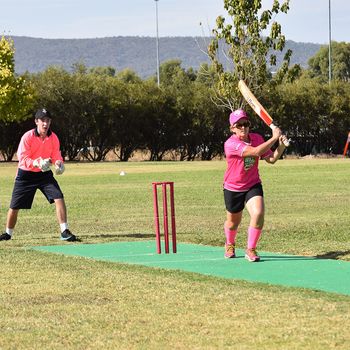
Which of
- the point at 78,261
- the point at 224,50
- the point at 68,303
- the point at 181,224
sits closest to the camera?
the point at 68,303

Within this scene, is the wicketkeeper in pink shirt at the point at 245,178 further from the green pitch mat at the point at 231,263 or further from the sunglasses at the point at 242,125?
the green pitch mat at the point at 231,263

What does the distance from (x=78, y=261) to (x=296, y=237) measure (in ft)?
13.0

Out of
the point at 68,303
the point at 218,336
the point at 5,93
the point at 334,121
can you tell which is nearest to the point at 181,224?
the point at 68,303

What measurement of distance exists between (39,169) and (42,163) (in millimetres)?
492

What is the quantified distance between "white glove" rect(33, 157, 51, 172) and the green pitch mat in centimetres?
110

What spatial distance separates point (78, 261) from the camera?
521 inches

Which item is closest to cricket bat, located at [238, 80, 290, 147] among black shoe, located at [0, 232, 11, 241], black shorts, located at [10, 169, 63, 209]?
black shorts, located at [10, 169, 63, 209]

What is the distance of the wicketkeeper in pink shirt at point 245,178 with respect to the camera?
12.9 meters

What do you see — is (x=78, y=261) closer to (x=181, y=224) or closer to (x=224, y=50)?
(x=181, y=224)

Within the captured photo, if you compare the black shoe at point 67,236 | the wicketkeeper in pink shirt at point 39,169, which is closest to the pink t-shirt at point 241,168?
the wicketkeeper in pink shirt at point 39,169

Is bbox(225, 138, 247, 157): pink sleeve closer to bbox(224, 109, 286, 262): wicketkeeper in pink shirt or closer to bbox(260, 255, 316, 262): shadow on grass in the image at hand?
bbox(224, 109, 286, 262): wicketkeeper in pink shirt

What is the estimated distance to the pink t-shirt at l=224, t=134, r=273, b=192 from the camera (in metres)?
13.1

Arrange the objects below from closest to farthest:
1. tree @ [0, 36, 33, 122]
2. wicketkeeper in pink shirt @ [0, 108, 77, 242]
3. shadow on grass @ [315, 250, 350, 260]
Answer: shadow on grass @ [315, 250, 350, 260], wicketkeeper in pink shirt @ [0, 108, 77, 242], tree @ [0, 36, 33, 122]

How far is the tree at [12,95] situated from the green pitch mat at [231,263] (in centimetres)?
4502
